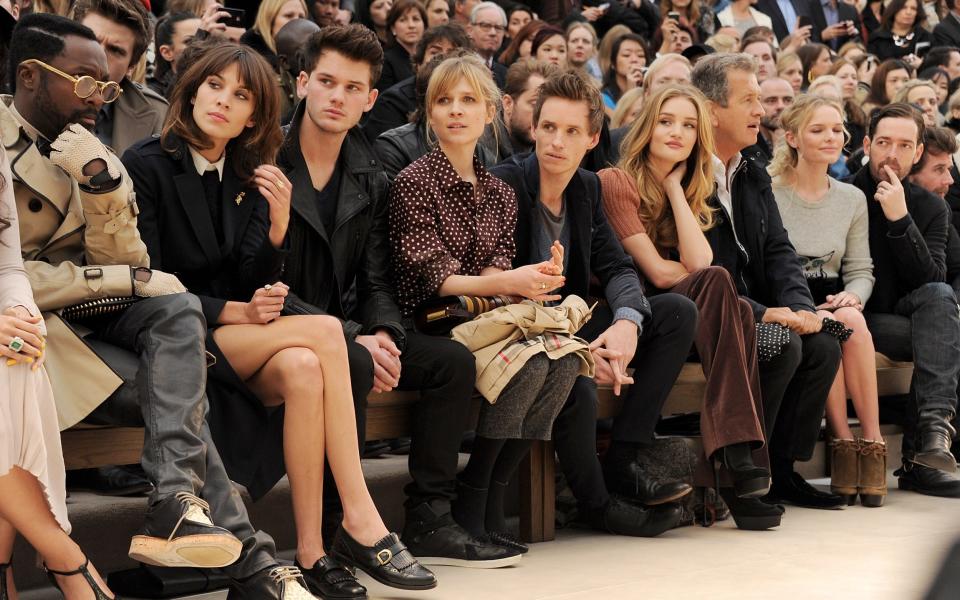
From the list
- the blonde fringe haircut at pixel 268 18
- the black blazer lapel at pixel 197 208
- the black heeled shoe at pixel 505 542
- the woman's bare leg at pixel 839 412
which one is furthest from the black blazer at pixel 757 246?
the blonde fringe haircut at pixel 268 18

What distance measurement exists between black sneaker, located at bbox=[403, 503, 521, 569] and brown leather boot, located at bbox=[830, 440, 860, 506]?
5.87 feet

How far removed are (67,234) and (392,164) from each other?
1556mm

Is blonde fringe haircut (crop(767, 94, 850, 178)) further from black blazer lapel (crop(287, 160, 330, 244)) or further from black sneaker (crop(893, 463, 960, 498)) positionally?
black blazer lapel (crop(287, 160, 330, 244))

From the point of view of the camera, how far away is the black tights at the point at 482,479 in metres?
4.01

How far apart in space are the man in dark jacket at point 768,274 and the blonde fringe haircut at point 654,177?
189 millimetres

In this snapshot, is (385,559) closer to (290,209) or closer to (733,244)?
(290,209)

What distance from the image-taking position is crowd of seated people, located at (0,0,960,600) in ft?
10.4

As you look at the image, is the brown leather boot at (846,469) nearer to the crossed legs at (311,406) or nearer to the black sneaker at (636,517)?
the black sneaker at (636,517)

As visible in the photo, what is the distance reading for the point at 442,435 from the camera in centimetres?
388

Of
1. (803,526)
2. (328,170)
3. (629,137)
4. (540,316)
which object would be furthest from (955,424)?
(328,170)

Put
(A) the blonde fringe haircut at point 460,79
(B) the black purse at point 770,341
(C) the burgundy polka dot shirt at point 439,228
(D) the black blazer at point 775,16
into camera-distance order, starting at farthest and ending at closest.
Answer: (D) the black blazer at point 775,16
(B) the black purse at point 770,341
(A) the blonde fringe haircut at point 460,79
(C) the burgundy polka dot shirt at point 439,228

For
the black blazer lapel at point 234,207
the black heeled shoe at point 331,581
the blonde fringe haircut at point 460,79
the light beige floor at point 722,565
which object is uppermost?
the blonde fringe haircut at point 460,79

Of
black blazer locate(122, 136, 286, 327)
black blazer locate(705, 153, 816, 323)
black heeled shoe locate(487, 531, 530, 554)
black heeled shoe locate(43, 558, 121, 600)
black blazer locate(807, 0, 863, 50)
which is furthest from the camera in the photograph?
black blazer locate(807, 0, 863, 50)

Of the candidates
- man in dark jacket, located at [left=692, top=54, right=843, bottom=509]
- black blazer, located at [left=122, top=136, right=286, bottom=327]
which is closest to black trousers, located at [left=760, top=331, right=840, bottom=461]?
man in dark jacket, located at [left=692, top=54, right=843, bottom=509]
